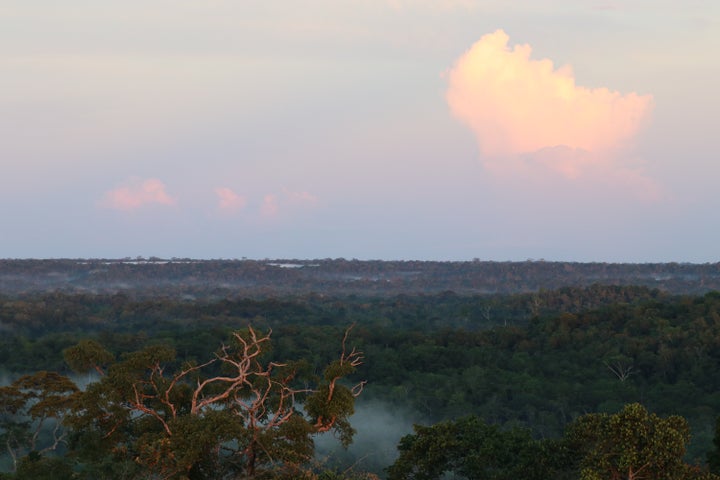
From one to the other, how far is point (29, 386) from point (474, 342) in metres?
60.5

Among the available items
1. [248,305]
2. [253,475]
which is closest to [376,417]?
[253,475]

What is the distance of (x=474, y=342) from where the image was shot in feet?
317

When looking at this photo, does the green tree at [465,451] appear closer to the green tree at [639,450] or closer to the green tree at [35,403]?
the green tree at [639,450]

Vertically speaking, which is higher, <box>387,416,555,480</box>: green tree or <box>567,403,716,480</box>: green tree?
<box>567,403,716,480</box>: green tree

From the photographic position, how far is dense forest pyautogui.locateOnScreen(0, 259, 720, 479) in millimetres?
23656

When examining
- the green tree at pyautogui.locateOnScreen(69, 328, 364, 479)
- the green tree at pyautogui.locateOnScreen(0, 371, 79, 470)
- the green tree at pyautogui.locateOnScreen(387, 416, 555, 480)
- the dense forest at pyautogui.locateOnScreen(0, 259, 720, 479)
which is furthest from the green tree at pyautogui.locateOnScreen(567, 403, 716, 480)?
the green tree at pyautogui.locateOnScreen(0, 371, 79, 470)

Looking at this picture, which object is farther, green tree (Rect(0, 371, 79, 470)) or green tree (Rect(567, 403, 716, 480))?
green tree (Rect(0, 371, 79, 470))

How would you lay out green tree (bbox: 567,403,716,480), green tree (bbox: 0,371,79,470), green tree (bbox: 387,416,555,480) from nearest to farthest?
1. green tree (bbox: 567,403,716,480)
2. green tree (bbox: 387,416,555,480)
3. green tree (bbox: 0,371,79,470)

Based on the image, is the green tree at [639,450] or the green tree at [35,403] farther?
the green tree at [35,403]

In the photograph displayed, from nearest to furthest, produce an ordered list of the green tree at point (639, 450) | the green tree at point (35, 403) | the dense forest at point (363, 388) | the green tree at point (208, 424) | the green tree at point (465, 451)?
the green tree at point (639, 450) < the green tree at point (208, 424) < the dense forest at point (363, 388) < the green tree at point (465, 451) < the green tree at point (35, 403)

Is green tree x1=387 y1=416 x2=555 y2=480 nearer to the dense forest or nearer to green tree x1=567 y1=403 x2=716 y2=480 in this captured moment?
the dense forest

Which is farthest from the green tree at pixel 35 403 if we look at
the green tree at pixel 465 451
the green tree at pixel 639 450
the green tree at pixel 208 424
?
the green tree at pixel 639 450

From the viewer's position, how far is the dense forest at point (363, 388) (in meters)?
23.7

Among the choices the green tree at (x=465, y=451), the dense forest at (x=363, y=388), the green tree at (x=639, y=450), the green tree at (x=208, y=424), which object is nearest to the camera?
the green tree at (x=639, y=450)
